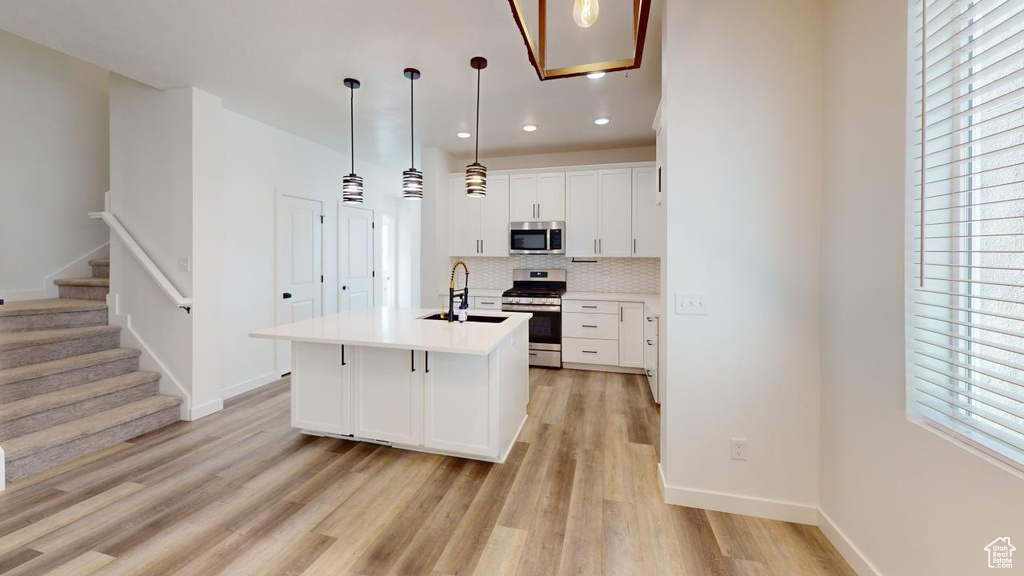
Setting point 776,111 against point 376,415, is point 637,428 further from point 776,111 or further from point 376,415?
point 776,111

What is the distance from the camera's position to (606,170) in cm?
487

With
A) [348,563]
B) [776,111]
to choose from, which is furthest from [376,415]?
[776,111]

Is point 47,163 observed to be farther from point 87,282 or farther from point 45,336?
point 45,336

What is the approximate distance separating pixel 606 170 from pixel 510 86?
1.95m

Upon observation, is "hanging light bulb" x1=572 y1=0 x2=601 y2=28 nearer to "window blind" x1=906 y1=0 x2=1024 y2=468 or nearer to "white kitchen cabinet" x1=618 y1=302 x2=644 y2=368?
"window blind" x1=906 y1=0 x2=1024 y2=468

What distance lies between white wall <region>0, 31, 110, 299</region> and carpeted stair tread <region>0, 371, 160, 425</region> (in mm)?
1469

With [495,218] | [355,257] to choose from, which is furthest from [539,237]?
[355,257]

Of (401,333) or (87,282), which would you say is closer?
(401,333)

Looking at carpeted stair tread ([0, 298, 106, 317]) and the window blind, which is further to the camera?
carpeted stair tread ([0, 298, 106, 317])

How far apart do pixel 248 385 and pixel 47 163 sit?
9.06 ft

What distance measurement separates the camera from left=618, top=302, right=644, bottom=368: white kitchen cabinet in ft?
14.9

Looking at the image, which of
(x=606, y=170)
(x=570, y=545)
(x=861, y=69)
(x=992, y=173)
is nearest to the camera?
(x=992, y=173)

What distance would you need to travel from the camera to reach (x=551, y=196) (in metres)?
5.05

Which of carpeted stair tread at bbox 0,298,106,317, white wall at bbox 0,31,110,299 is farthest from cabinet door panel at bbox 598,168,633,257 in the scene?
white wall at bbox 0,31,110,299
